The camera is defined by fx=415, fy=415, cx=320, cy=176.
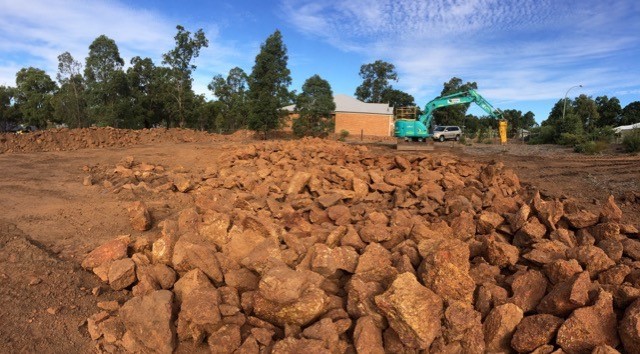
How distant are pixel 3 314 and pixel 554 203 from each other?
18.4ft

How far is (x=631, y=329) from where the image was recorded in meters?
2.75

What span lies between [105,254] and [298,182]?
9.62ft

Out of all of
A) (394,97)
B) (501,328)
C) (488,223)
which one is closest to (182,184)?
(488,223)

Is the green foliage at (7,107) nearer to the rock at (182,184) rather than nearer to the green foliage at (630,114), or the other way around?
the rock at (182,184)

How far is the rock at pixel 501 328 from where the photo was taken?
3082mm

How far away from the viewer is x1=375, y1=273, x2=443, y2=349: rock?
2906mm

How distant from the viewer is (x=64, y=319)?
3420mm

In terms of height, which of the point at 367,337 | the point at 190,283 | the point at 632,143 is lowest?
the point at 367,337

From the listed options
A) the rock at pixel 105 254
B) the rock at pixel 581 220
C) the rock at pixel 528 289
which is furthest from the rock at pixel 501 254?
the rock at pixel 105 254

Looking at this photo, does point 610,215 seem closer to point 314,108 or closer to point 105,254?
point 105,254

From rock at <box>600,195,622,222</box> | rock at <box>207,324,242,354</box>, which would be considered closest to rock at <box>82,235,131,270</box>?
rock at <box>207,324,242,354</box>

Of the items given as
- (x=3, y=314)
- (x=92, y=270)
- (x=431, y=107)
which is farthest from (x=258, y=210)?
(x=431, y=107)

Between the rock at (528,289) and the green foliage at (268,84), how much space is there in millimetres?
20285

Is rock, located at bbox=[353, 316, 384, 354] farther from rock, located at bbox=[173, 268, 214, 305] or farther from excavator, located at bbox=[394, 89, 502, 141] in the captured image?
excavator, located at bbox=[394, 89, 502, 141]
